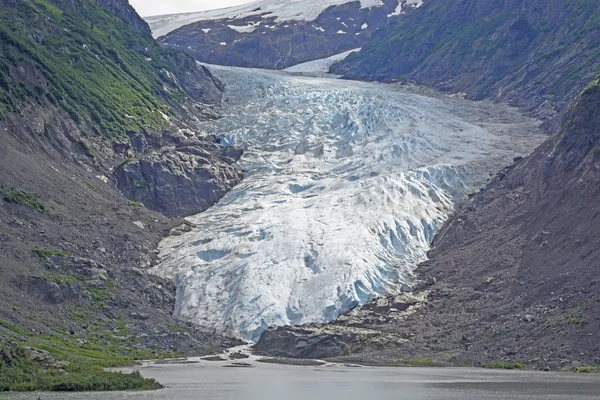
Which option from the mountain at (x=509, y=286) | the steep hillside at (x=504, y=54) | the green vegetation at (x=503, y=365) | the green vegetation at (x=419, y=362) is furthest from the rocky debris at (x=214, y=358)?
the steep hillside at (x=504, y=54)

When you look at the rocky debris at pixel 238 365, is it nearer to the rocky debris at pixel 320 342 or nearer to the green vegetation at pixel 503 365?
the rocky debris at pixel 320 342

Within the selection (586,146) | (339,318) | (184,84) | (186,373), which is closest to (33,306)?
(186,373)

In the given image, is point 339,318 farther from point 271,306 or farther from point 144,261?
point 144,261

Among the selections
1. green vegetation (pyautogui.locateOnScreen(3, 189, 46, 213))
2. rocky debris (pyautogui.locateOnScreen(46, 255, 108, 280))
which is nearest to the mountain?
rocky debris (pyautogui.locateOnScreen(46, 255, 108, 280))

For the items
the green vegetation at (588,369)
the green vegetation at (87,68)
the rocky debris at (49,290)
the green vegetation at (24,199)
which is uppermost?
the green vegetation at (87,68)

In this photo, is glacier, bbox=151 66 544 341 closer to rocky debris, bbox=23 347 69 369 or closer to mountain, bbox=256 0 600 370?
mountain, bbox=256 0 600 370

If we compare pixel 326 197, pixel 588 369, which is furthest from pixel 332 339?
pixel 326 197
